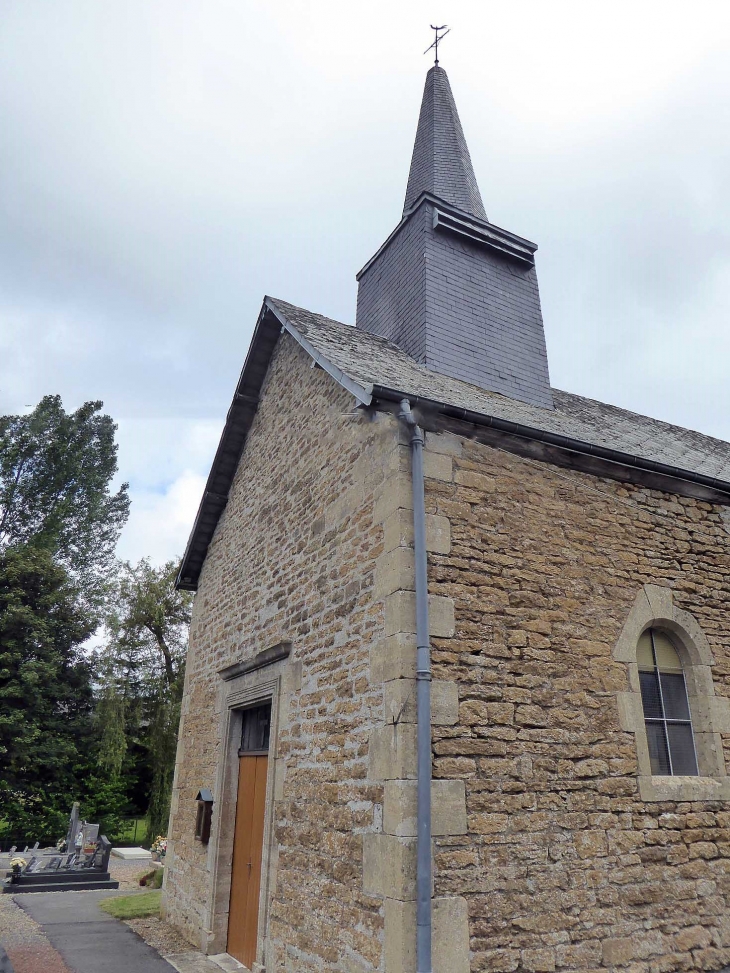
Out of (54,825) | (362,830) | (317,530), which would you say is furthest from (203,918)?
(54,825)

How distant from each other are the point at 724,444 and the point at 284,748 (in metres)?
9.06

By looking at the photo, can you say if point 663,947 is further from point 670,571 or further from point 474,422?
point 474,422

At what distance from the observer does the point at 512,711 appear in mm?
4996

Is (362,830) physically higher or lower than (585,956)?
higher

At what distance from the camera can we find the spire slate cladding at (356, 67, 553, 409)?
30.3 ft

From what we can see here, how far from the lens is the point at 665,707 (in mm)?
6016

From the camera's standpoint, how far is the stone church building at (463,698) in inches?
181

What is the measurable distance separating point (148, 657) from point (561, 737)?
19.4m

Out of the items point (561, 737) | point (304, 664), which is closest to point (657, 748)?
point (561, 737)

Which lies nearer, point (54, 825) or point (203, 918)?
point (203, 918)

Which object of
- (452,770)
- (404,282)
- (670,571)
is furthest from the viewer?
(404,282)

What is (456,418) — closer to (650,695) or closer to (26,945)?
(650,695)

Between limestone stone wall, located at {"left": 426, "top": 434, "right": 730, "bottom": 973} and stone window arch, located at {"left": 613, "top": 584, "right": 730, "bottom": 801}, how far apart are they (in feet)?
0.08

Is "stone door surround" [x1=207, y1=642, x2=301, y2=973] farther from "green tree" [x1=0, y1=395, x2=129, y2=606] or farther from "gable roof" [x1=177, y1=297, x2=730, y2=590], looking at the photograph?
"green tree" [x1=0, y1=395, x2=129, y2=606]
